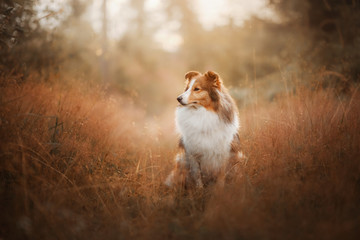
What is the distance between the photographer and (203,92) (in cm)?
384

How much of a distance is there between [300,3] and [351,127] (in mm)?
7361

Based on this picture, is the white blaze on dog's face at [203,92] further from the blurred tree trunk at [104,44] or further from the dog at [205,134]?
the blurred tree trunk at [104,44]

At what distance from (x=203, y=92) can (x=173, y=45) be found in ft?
54.4

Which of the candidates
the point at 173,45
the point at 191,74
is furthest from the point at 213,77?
the point at 173,45

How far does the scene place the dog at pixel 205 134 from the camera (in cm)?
352

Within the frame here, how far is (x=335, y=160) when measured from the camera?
9.18 ft

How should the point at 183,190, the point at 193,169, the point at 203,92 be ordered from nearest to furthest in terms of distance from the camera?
the point at 183,190 < the point at 193,169 < the point at 203,92

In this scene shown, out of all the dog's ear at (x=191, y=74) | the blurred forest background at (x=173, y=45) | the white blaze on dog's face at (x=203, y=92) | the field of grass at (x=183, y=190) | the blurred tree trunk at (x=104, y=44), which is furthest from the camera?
the blurred tree trunk at (x=104, y=44)

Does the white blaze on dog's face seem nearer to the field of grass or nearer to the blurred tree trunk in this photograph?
the field of grass

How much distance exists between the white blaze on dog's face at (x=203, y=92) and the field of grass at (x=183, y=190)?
1037 millimetres

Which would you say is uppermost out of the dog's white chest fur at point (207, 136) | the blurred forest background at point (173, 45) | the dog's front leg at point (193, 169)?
the blurred forest background at point (173, 45)

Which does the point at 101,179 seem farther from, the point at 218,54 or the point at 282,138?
the point at 218,54

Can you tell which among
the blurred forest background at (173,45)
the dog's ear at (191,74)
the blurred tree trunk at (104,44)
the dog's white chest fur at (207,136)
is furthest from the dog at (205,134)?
the blurred tree trunk at (104,44)

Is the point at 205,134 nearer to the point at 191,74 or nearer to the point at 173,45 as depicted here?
the point at 191,74
